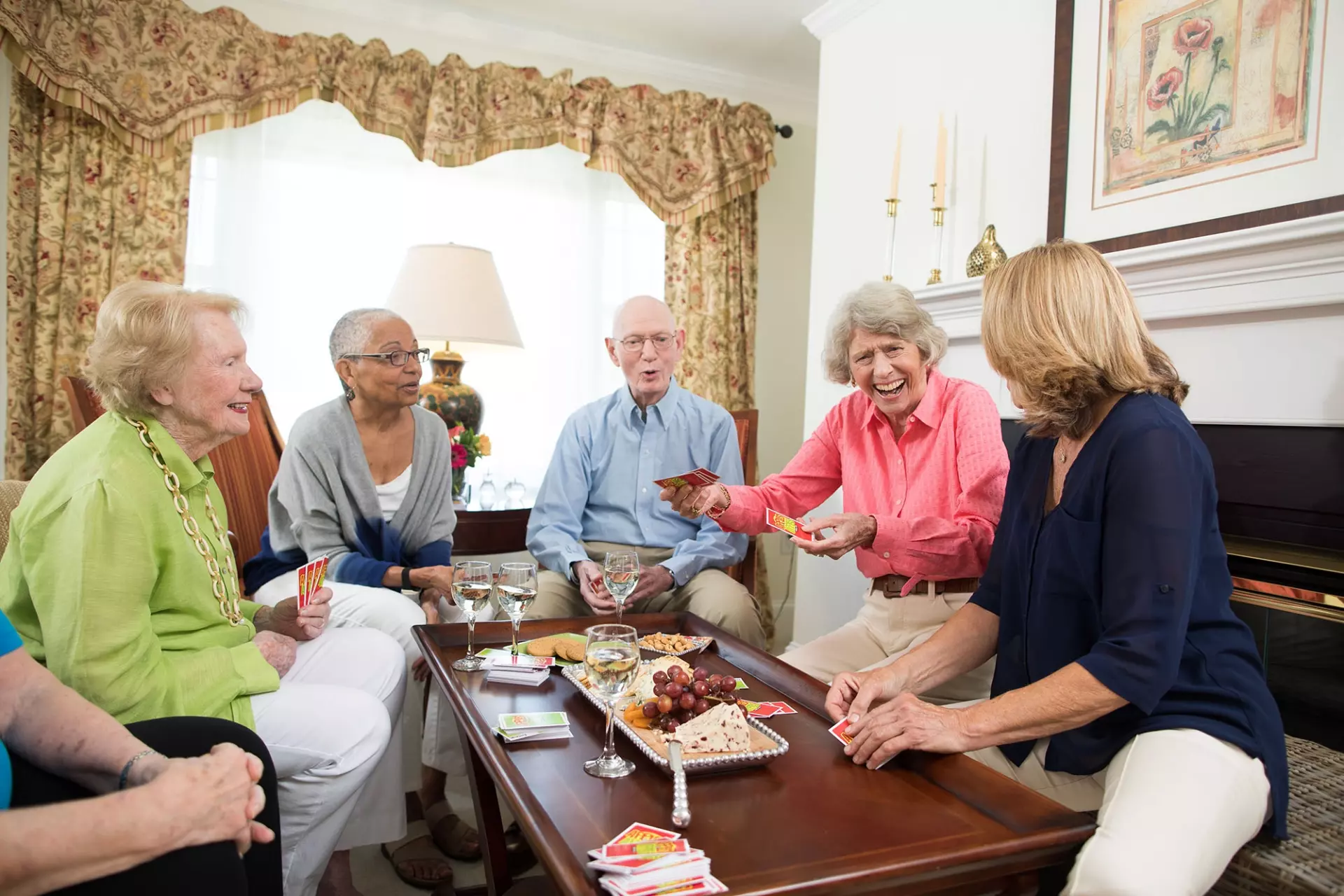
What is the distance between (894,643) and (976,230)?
62.0 inches

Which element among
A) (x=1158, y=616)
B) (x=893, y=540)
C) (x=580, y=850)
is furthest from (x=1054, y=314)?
Answer: (x=580, y=850)

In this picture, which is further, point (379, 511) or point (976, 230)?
point (976, 230)

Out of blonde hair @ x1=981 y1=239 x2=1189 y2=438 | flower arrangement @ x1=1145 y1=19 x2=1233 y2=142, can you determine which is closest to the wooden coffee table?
blonde hair @ x1=981 y1=239 x2=1189 y2=438

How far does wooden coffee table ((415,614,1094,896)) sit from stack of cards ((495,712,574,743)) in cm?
2

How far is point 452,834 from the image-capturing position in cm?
216

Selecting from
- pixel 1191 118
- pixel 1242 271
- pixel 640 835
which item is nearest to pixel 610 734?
pixel 640 835

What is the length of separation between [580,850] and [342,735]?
31.3 inches

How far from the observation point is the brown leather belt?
2.09m

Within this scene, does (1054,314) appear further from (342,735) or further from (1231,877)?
(342,735)

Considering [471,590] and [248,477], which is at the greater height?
[248,477]

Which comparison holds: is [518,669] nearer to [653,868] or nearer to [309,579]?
[309,579]

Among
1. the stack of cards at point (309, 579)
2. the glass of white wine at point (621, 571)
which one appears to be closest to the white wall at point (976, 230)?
the glass of white wine at point (621, 571)

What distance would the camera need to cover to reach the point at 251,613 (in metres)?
1.90

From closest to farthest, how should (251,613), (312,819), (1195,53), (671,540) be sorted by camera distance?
(312,819) → (251,613) → (1195,53) → (671,540)
